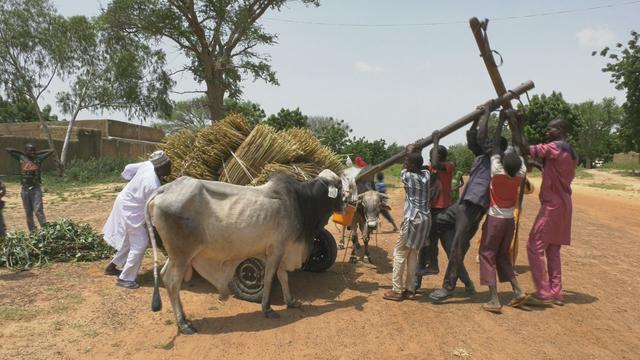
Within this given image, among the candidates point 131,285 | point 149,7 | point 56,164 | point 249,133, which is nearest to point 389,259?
point 249,133

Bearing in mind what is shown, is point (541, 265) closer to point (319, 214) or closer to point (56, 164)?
point (319, 214)

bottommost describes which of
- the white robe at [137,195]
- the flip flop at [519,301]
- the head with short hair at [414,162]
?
the flip flop at [519,301]

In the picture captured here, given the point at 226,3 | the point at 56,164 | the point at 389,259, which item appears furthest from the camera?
the point at 56,164

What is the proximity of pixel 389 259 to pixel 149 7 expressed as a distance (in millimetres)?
18035

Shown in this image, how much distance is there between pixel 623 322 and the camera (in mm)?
5441

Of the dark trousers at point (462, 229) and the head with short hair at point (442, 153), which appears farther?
the head with short hair at point (442, 153)

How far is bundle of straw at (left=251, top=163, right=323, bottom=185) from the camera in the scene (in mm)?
6379

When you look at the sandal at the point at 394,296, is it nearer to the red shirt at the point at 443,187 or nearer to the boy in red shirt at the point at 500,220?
the boy in red shirt at the point at 500,220

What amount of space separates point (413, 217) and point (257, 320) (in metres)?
2.21

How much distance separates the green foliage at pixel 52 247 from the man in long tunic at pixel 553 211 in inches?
261

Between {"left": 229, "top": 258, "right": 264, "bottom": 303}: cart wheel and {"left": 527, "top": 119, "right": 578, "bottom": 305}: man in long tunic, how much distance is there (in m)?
3.35

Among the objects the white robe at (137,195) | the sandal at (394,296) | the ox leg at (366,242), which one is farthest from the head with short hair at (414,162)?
the white robe at (137,195)

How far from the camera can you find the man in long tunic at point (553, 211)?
5.84 meters

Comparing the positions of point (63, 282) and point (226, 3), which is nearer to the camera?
point (63, 282)
